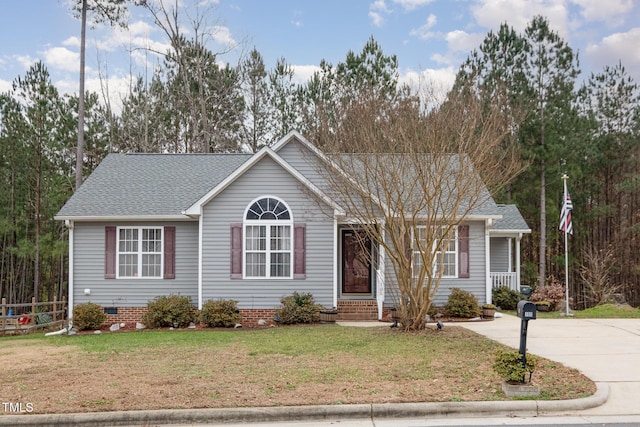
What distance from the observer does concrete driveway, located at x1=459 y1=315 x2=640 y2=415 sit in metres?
7.77

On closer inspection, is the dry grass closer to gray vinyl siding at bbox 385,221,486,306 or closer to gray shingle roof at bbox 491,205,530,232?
gray vinyl siding at bbox 385,221,486,306

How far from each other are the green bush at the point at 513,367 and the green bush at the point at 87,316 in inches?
494

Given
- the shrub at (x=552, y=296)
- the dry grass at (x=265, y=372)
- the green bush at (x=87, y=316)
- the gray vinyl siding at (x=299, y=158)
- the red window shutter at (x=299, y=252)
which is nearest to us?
the dry grass at (x=265, y=372)

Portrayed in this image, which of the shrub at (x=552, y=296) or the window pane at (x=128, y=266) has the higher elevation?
the window pane at (x=128, y=266)

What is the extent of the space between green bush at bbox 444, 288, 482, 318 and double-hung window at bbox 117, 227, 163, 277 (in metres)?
8.43

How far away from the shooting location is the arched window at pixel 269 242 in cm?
1700

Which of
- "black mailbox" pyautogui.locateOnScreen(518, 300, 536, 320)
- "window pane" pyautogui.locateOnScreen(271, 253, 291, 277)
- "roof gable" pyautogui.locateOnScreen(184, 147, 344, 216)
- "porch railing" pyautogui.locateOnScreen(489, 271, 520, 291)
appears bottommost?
"porch railing" pyautogui.locateOnScreen(489, 271, 520, 291)

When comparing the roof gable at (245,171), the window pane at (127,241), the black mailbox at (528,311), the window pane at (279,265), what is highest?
the roof gable at (245,171)

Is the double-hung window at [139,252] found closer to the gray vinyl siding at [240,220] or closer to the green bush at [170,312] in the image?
the green bush at [170,312]

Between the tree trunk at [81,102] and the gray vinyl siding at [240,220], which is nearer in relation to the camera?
the gray vinyl siding at [240,220]

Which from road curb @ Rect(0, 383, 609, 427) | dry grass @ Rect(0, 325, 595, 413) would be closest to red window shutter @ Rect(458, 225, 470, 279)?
dry grass @ Rect(0, 325, 595, 413)

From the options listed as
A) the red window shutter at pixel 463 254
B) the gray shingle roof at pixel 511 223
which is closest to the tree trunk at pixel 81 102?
the red window shutter at pixel 463 254

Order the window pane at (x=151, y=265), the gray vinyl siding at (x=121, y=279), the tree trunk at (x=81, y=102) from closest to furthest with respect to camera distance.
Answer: the gray vinyl siding at (x=121, y=279)
the window pane at (x=151, y=265)
the tree trunk at (x=81, y=102)

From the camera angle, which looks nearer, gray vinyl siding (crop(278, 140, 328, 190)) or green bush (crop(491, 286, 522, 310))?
gray vinyl siding (crop(278, 140, 328, 190))
